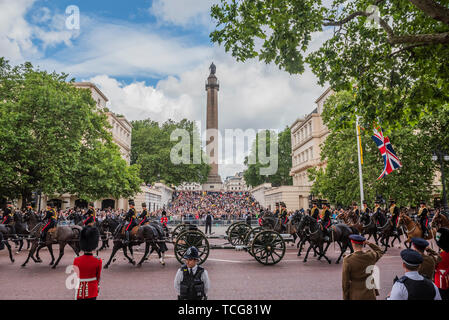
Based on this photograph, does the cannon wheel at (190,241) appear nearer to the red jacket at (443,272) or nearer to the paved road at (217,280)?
the paved road at (217,280)

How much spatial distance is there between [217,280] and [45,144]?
2062cm

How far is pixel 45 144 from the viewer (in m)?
24.4

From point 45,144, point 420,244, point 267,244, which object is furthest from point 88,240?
point 45,144

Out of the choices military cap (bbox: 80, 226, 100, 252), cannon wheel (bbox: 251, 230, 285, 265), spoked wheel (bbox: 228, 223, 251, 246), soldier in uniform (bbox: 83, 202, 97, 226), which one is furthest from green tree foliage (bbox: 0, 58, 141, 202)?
military cap (bbox: 80, 226, 100, 252)

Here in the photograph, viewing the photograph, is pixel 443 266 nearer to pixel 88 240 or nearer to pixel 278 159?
pixel 88 240

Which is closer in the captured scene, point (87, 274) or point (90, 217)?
point (87, 274)

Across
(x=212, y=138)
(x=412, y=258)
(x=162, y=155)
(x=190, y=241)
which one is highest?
(x=212, y=138)

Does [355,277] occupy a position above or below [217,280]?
above

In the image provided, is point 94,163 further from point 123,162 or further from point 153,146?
point 153,146

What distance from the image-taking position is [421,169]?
27156 mm

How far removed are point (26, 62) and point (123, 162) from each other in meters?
12.1
